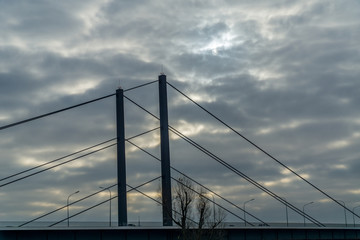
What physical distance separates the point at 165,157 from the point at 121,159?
17.5 feet

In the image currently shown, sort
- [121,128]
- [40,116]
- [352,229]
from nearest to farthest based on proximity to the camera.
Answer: [40,116] → [121,128] → [352,229]

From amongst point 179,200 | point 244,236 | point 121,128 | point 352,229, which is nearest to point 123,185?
point 121,128

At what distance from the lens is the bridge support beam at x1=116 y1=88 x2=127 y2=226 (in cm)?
6544

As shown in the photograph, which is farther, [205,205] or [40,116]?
[205,205]

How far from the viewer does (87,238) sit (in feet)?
210

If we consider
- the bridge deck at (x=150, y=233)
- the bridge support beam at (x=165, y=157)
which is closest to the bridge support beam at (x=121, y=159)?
the bridge deck at (x=150, y=233)

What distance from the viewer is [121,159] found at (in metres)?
67.4

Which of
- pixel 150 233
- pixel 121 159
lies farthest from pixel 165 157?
pixel 150 233

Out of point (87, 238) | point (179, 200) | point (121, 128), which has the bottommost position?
point (87, 238)

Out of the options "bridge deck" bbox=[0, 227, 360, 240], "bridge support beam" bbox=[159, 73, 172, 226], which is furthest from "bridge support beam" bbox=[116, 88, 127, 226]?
"bridge support beam" bbox=[159, 73, 172, 226]

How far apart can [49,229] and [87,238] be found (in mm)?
5567

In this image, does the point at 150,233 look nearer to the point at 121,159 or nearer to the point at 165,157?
the point at 165,157

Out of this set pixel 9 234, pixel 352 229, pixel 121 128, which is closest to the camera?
pixel 9 234

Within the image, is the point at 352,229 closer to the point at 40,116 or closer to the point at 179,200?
the point at 179,200
